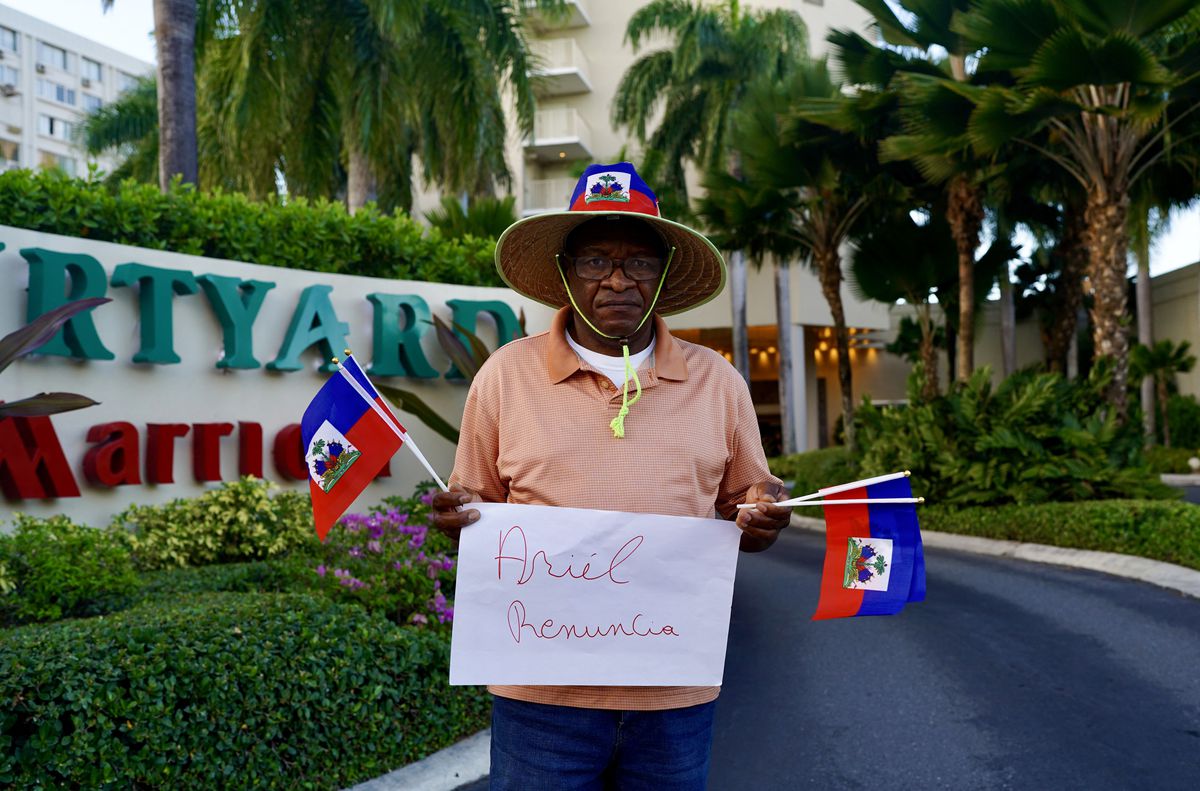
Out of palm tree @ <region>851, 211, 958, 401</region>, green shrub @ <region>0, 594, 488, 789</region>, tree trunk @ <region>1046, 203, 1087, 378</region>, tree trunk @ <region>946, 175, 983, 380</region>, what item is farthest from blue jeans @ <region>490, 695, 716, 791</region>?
palm tree @ <region>851, 211, 958, 401</region>

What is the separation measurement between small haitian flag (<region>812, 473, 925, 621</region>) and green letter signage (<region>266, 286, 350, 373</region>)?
21.1 ft

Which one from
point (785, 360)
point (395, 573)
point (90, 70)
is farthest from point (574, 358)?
point (90, 70)

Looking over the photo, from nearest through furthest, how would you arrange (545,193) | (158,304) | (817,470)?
(158,304)
(817,470)
(545,193)

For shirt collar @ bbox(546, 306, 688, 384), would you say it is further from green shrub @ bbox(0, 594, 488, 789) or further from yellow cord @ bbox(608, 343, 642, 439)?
green shrub @ bbox(0, 594, 488, 789)

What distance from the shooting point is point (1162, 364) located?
23.0 metres

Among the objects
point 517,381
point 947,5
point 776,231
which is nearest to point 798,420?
point 776,231

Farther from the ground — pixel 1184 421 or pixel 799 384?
pixel 799 384

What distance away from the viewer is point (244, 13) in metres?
13.8

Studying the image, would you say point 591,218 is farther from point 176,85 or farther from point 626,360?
point 176,85

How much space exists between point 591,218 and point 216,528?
564cm

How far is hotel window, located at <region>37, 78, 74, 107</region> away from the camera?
6391 cm

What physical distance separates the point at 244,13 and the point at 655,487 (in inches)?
548

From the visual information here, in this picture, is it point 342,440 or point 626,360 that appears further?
point 342,440

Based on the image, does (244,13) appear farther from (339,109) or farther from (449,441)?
(449,441)
